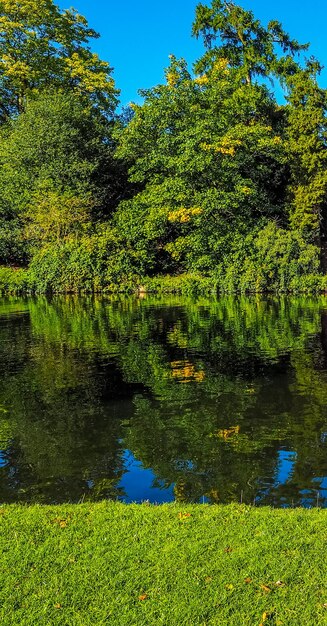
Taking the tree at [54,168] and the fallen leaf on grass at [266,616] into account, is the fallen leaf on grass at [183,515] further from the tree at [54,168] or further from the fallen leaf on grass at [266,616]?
the tree at [54,168]

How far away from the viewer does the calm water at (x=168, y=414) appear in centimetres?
739

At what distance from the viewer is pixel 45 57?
144 feet

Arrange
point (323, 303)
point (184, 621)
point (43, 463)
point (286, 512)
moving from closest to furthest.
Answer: point (184, 621), point (286, 512), point (43, 463), point (323, 303)

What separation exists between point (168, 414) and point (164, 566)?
18.2ft

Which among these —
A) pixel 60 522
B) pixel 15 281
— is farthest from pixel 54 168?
pixel 60 522

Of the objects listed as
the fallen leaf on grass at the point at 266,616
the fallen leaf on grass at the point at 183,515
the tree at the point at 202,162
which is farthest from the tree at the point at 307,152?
the fallen leaf on grass at the point at 266,616

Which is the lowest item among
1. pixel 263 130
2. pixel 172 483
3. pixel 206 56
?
pixel 172 483

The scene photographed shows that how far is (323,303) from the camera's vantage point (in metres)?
26.0

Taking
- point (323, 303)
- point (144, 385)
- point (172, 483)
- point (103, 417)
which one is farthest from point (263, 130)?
point (172, 483)

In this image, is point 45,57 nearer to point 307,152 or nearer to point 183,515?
point 307,152

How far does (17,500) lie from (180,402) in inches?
183

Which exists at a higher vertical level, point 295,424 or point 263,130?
point 263,130

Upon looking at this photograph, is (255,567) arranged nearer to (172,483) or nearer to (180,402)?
(172,483)

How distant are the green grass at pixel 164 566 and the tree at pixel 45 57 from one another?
4255cm
